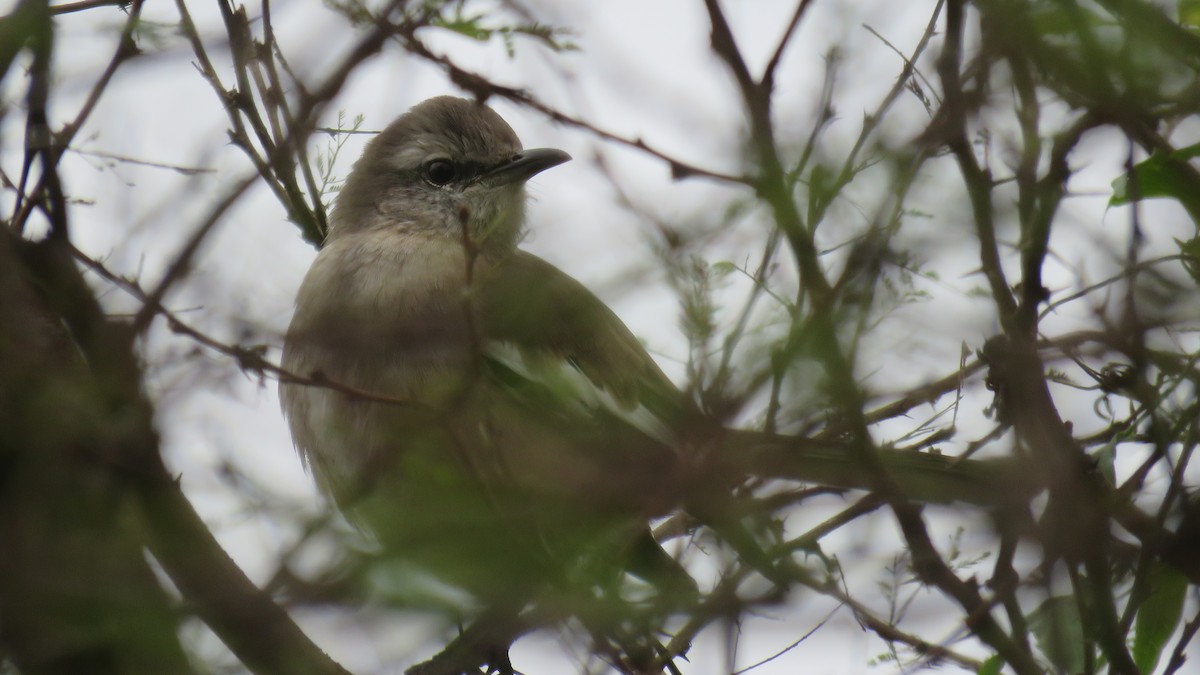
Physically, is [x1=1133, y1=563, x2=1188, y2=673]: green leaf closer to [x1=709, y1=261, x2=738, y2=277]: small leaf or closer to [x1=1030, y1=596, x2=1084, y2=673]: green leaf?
[x1=1030, y1=596, x2=1084, y2=673]: green leaf

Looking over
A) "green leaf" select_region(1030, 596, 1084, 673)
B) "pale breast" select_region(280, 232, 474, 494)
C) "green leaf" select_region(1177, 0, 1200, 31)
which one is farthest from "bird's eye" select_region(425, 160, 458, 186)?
"green leaf" select_region(1030, 596, 1084, 673)

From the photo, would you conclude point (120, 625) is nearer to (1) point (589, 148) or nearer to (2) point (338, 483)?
(1) point (589, 148)

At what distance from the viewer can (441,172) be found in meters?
6.48

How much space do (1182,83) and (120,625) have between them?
204cm

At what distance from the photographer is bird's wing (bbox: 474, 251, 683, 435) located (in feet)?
8.27

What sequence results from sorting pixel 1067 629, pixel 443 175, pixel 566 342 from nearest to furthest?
pixel 1067 629, pixel 566 342, pixel 443 175

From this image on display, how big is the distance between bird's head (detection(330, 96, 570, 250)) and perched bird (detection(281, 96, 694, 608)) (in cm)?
5

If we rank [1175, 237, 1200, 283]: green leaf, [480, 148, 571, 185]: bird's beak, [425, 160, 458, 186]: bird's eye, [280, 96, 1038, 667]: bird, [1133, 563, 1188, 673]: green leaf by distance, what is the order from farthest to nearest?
[425, 160, 458, 186]: bird's eye, [480, 148, 571, 185]: bird's beak, [1133, 563, 1188, 673]: green leaf, [1175, 237, 1200, 283]: green leaf, [280, 96, 1038, 667]: bird

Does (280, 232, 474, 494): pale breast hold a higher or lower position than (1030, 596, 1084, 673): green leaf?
higher

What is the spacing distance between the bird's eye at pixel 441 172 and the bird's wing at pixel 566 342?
5.49 ft

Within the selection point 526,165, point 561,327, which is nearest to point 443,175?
point 526,165

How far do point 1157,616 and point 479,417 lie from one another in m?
1.88

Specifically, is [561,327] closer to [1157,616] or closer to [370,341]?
[370,341]

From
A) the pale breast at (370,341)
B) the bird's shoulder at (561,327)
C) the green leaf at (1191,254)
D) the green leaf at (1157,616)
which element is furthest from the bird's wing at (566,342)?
the green leaf at (1157,616)
